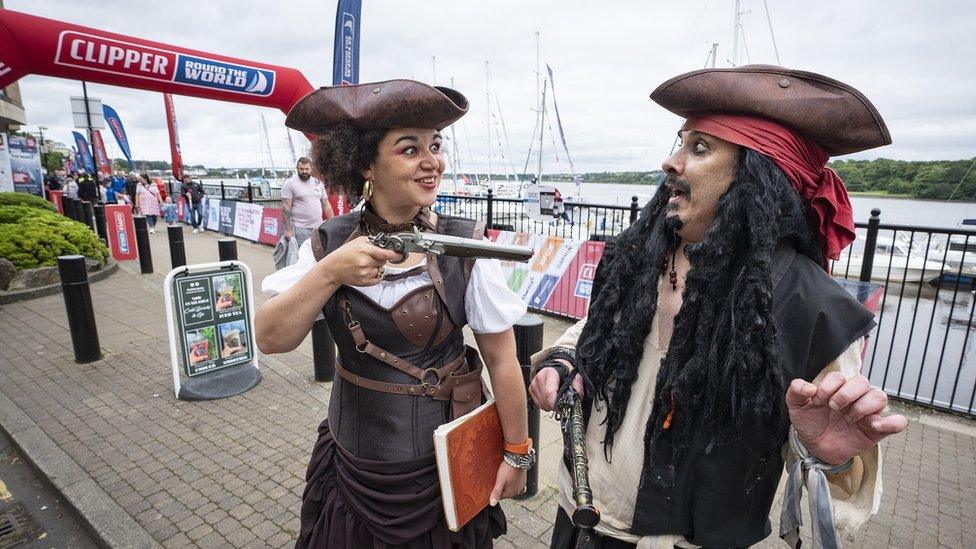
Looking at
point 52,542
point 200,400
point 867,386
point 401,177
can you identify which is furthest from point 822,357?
point 200,400

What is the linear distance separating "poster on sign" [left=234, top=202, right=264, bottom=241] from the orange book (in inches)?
531

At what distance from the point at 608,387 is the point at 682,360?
0.27 meters

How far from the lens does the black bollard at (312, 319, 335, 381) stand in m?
4.64

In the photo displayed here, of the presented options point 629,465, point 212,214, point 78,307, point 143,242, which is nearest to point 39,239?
point 143,242

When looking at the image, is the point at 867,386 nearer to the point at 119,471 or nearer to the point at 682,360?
the point at 682,360

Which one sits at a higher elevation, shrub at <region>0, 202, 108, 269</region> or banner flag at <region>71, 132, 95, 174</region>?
banner flag at <region>71, 132, 95, 174</region>

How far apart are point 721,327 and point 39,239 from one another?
10.3 metres

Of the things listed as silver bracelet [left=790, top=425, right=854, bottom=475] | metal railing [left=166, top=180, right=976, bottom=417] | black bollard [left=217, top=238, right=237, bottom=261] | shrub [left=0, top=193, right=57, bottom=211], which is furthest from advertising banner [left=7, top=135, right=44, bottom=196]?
silver bracelet [left=790, top=425, right=854, bottom=475]

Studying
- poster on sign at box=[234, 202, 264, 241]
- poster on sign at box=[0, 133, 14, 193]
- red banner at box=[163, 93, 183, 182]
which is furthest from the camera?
red banner at box=[163, 93, 183, 182]

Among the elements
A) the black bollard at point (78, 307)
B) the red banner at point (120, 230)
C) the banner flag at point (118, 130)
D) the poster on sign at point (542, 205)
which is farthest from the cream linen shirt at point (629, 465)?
the banner flag at point (118, 130)

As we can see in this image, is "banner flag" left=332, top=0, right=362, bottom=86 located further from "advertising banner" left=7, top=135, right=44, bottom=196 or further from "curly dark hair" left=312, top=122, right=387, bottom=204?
"advertising banner" left=7, top=135, right=44, bottom=196

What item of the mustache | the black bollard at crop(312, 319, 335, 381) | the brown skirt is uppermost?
the mustache

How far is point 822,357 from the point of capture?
4.00 feet

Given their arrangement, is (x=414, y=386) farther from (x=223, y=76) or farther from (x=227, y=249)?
(x=223, y=76)
